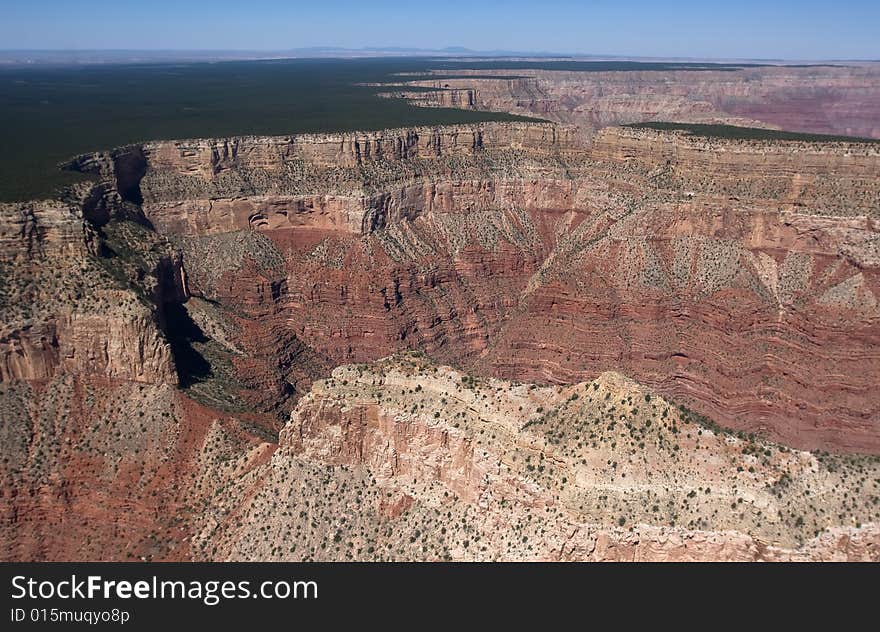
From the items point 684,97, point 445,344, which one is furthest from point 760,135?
point 684,97

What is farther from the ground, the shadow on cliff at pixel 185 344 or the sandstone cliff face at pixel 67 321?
the sandstone cliff face at pixel 67 321

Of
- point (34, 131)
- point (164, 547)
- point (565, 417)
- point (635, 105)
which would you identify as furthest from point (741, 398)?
point (635, 105)

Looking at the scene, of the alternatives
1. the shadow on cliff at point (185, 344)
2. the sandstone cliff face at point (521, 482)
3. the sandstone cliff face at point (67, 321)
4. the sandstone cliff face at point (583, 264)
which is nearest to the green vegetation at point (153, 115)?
the sandstone cliff face at point (67, 321)

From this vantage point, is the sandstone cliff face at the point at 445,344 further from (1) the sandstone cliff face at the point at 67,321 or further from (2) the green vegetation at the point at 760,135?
(2) the green vegetation at the point at 760,135

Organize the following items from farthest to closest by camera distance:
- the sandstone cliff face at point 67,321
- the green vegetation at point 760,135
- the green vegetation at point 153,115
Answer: the green vegetation at point 760,135 → the green vegetation at point 153,115 → the sandstone cliff face at point 67,321

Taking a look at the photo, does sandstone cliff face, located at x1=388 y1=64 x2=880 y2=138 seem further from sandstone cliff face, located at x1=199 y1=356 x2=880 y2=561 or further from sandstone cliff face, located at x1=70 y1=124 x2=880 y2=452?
sandstone cliff face, located at x1=199 y1=356 x2=880 y2=561

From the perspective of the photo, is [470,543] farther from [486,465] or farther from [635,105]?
[635,105]

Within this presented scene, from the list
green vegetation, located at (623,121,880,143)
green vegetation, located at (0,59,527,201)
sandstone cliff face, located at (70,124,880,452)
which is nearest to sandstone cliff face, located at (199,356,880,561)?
sandstone cliff face, located at (70,124,880,452)
